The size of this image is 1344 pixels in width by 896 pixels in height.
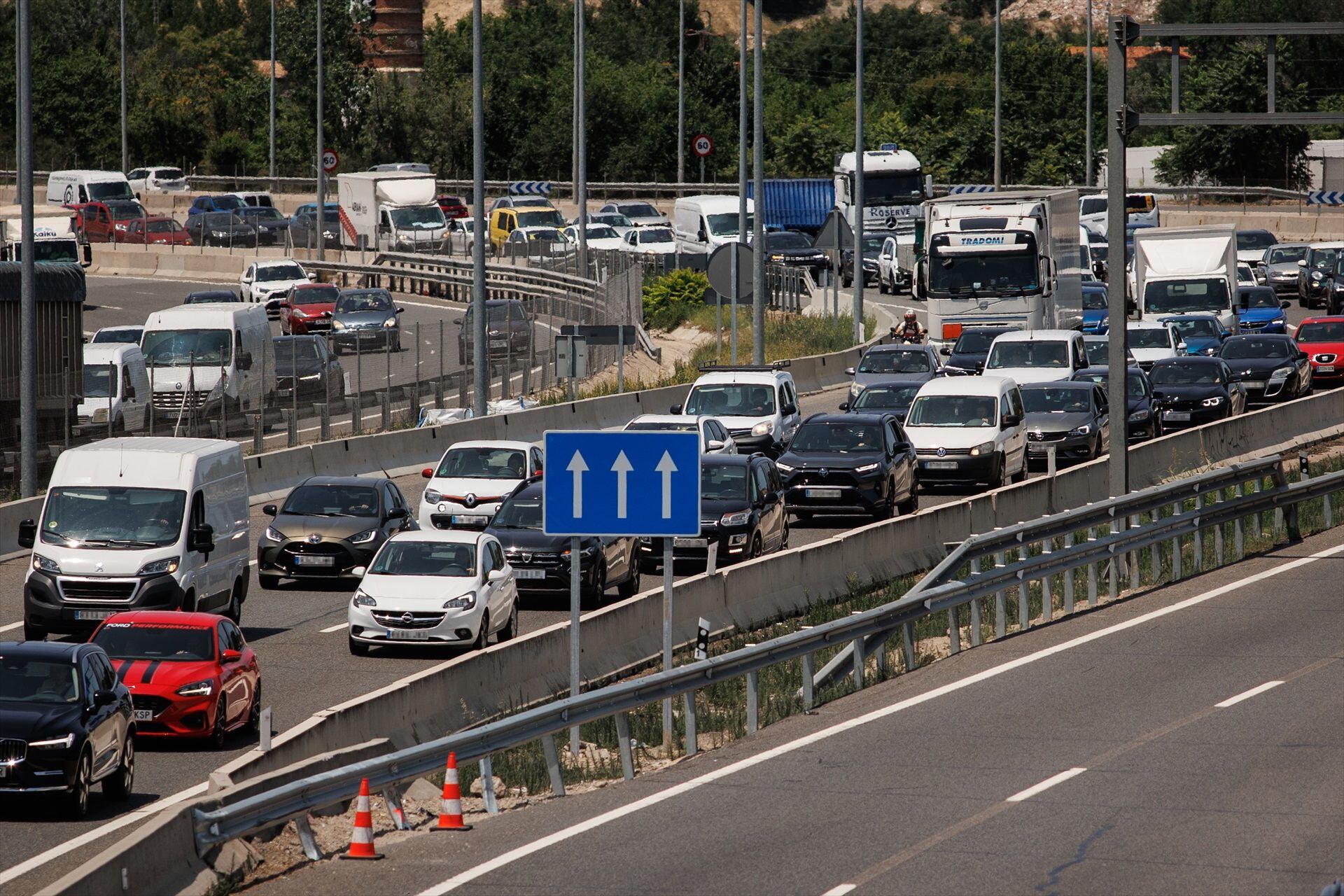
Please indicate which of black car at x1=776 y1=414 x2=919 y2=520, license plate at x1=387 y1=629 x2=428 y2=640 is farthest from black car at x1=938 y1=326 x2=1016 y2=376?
license plate at x1=387 y1=629 x2=428 y2=640

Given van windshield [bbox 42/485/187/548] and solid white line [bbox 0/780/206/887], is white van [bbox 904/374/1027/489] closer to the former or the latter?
van windshield [bbox 42/485/187/548]

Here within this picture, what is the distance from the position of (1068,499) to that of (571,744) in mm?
15566

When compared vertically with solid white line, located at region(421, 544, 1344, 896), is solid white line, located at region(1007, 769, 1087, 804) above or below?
above

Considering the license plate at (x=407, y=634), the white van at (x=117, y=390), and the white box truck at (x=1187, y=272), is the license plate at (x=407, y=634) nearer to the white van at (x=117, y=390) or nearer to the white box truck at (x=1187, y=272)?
the white van at (x=117, y=390)

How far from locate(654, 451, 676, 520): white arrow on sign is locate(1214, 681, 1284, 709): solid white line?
16.2 feet

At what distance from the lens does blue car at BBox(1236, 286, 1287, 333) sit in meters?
50.4

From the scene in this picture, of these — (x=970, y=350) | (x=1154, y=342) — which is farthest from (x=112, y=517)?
(x=1154, y=342)

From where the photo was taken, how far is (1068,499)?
3030cm

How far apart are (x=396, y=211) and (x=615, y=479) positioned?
5726cm

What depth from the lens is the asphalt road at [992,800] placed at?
11852 mm

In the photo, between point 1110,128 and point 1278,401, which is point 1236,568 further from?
point 1278,401

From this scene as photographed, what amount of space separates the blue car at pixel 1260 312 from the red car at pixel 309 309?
2347cm

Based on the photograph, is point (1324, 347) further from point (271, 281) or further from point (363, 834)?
point (363, 834)

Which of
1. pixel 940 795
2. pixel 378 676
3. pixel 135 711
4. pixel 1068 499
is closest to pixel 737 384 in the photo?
pixel 1068 499
